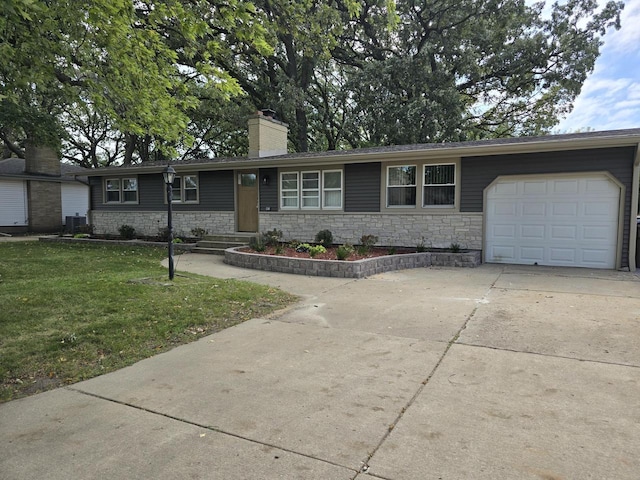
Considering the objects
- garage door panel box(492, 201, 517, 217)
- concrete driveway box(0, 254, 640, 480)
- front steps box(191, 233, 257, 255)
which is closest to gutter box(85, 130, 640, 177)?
garage door panel box(492, 201, 517, 217)

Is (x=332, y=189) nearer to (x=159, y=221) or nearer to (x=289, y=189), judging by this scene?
(x=289, y=189)

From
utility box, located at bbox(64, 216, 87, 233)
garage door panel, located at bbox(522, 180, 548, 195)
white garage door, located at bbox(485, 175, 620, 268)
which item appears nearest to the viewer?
white garage door, located at bbox(485, 175, 620, 268)

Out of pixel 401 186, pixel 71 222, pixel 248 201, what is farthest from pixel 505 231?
pixel 71 222

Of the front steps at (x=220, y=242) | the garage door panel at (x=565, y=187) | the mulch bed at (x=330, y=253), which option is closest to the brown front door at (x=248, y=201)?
the front steps at (x=220, y=242)

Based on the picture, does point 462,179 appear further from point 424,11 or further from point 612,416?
point 424,11

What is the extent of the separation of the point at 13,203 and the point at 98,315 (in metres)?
19.5

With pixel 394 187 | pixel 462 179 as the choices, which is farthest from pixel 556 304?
pixel 394 187

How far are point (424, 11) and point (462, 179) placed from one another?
1157cm

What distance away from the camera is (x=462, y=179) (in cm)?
1105

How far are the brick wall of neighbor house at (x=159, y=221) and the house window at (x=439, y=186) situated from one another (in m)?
7.05

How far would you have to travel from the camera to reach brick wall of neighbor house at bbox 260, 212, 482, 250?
11.0 meters

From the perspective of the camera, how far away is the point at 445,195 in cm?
1131

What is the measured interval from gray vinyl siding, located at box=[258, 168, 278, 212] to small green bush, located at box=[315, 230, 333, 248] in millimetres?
2155

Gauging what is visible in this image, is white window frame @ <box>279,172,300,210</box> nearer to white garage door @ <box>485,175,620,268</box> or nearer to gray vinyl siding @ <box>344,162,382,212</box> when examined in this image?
gray vinyl siding @ <box>344,162,382,212</box>
